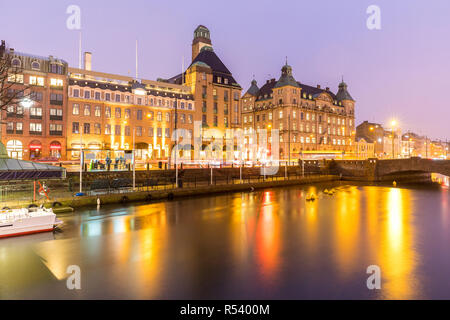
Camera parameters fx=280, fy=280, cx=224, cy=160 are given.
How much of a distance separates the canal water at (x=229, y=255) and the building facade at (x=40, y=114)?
122 feet

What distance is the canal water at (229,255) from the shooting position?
11.6m

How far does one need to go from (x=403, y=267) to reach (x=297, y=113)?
91965 millimetres

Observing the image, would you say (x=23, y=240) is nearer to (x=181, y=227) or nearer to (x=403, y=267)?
(x=181, y=227)

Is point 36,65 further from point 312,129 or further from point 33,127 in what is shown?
point 312,129

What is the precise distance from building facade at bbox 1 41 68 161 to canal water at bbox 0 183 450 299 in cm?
3732

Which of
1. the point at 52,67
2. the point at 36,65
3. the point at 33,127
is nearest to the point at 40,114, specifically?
the point at 33,127

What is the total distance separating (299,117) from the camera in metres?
102

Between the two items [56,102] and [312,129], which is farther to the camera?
[312,129]

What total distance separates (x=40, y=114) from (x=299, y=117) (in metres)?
79.0

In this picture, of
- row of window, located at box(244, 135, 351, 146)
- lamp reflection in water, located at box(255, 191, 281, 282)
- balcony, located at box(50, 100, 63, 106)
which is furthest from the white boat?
row of window, located at box(244, 135, 351, 146)

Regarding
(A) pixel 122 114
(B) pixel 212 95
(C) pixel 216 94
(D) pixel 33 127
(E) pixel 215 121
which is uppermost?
(C) pixel 216 94

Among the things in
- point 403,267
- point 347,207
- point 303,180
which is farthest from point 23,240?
point 303,180
